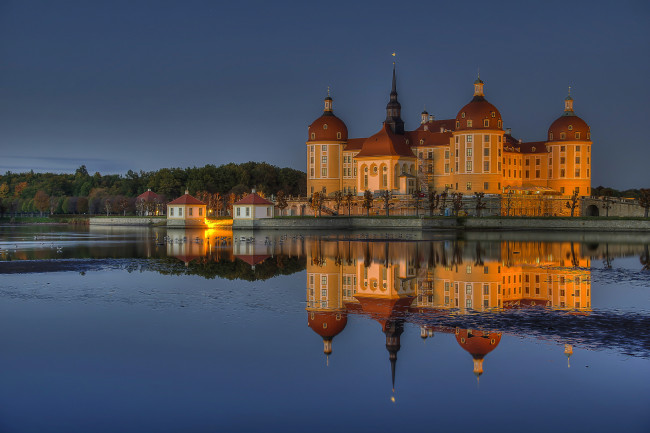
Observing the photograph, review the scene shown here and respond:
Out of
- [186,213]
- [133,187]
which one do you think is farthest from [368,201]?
[133,187]

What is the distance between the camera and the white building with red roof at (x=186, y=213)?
71.1m

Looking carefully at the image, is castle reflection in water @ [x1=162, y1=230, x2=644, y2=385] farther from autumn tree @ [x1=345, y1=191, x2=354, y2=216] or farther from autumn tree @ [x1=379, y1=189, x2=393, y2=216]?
autumn tree @ [x1=345, y1=191, x2=354, y2=216]

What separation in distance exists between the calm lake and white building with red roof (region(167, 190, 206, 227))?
49590 millimetres

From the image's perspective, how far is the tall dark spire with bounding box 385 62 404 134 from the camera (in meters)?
77.5

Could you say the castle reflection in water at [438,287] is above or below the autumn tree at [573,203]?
below

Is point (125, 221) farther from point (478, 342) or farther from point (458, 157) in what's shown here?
point (478, 342)

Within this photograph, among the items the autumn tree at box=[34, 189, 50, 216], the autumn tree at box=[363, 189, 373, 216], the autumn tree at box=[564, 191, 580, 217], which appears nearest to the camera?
the autumn tree at box=[564, 191, 580, 217]

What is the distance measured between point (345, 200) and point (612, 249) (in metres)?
38.0

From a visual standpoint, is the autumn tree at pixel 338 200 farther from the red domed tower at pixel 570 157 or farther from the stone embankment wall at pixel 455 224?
the red domed tower at pixel 570 157

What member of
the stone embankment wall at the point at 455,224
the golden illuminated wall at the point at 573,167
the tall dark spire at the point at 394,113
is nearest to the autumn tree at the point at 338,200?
the stone embankment wall at the point at 455,224

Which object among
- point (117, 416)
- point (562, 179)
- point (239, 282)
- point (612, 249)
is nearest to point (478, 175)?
point (562, 179)

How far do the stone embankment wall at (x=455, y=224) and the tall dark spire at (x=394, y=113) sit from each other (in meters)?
21.0

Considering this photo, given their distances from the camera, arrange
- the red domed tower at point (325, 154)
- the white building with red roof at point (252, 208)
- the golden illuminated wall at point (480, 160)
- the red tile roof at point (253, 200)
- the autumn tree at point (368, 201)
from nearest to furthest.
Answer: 1. the white building with red roof at point (252, 208)
2. the red tile roof at point (253, 200)
3. the autumn tree at point (368, 201)
4. the golden illuminated wall at point (480, 160)
5. the red domed tower at point (325, 154)

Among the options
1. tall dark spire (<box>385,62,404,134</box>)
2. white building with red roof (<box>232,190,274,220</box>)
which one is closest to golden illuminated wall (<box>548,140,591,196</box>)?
tall dark spire (<box>385,62,404,134</box>)
